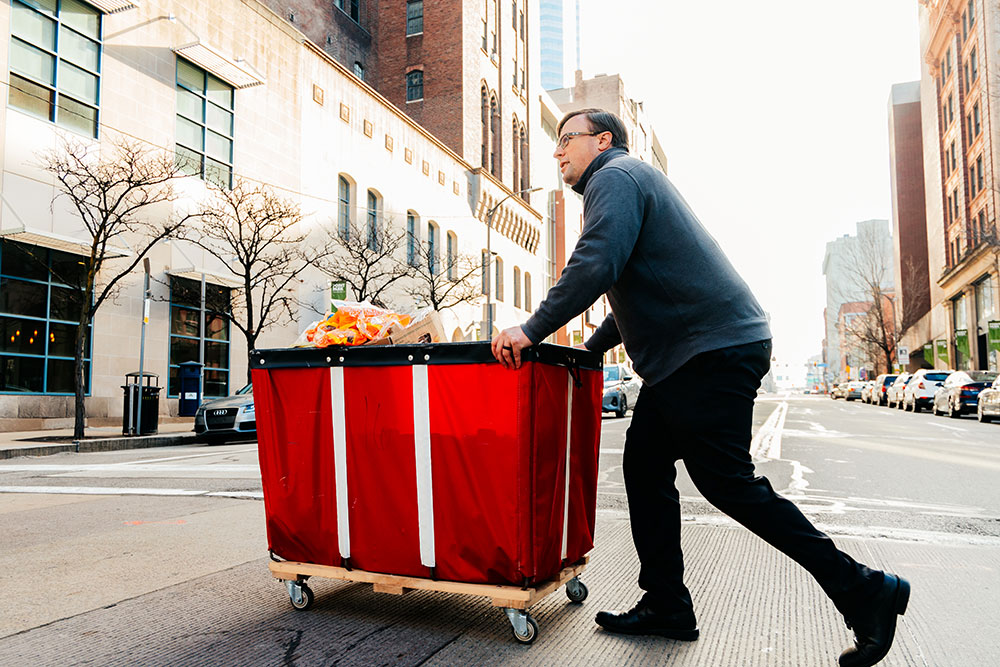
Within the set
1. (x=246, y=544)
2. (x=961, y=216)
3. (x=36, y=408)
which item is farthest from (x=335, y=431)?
(x=961, y=216)

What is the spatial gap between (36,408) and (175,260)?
18.1 ft

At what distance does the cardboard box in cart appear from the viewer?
286 cm

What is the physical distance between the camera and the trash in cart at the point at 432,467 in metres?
2.86

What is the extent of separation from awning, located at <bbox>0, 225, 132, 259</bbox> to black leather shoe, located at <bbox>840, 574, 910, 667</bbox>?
56.9ft

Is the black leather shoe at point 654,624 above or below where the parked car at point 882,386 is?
below

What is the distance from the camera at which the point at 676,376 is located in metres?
2.87

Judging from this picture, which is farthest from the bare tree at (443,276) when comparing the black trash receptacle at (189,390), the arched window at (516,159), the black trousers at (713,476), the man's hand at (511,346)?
the man's hand at (511,346)

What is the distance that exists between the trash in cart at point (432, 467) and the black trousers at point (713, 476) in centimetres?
31

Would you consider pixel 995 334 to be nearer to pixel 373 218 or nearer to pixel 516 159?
pixel 373 218

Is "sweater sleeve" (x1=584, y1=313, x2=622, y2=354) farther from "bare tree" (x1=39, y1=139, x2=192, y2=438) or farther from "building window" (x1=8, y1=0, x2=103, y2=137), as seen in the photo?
"building window" (x1=8, y1=0, x2=103, y2=137)

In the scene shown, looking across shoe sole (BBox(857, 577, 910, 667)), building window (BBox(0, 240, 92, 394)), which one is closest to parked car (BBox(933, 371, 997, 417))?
building window (BBox(0, 240, 92, 394))

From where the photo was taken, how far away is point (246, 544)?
479 cm

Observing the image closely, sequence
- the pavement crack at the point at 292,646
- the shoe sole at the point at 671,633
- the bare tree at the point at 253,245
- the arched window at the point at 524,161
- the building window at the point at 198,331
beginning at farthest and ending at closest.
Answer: the arched window at the point at 524,161 → the building window at the point at 198,331 → the bare tree at the point at 253,245 → the shoe sole at the point at 671,633 → the pavement crack at the point at 292,646

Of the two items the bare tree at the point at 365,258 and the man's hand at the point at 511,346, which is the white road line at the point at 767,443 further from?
the bare tree at the point at 365,258
